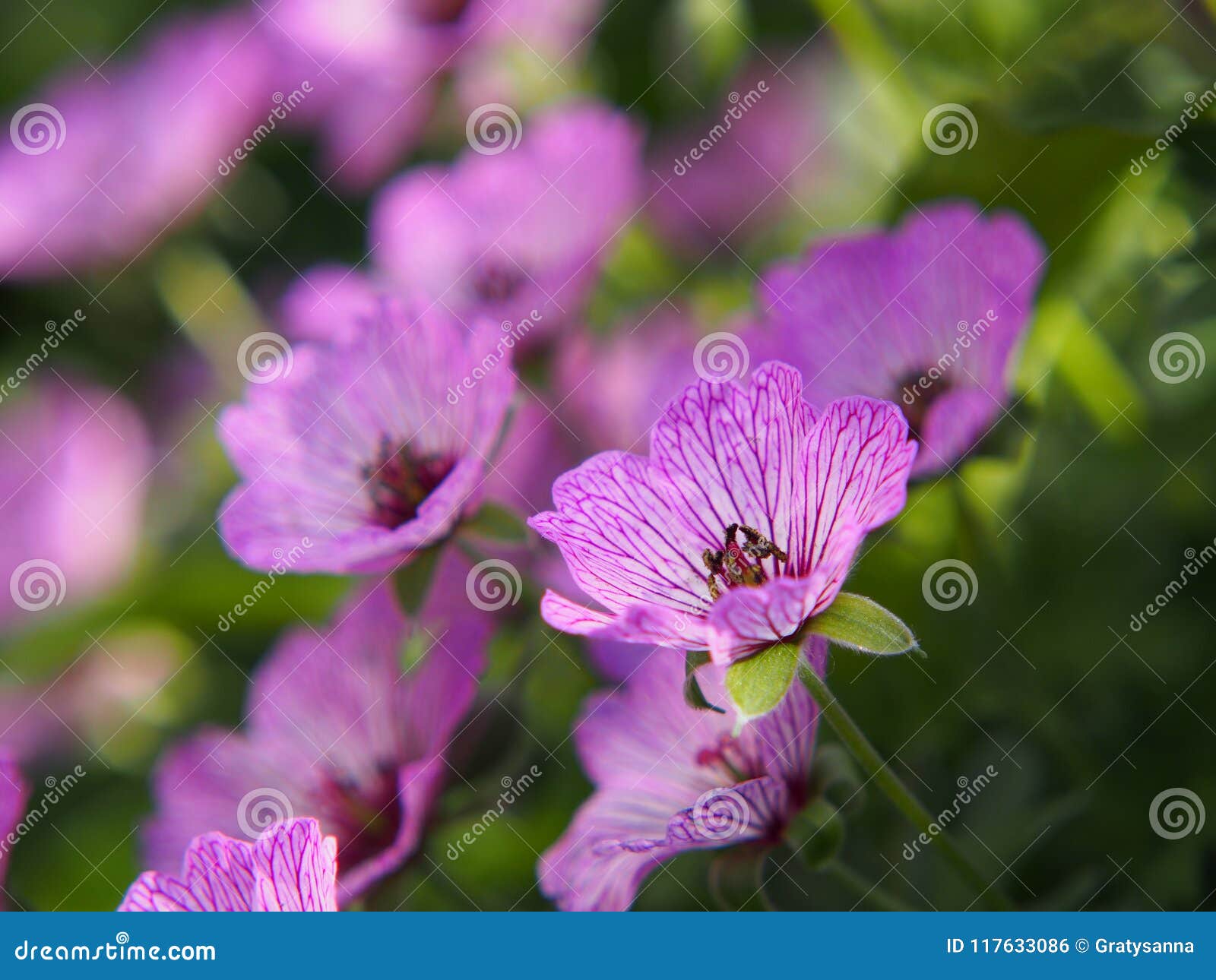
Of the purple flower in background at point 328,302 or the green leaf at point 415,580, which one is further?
the purple flower in background at point 328,302

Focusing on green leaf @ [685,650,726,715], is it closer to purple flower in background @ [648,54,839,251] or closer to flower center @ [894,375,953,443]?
→ flower center @ [894,375,953,443]

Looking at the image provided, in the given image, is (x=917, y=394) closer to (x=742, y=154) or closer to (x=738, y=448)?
(x=738, y=448)

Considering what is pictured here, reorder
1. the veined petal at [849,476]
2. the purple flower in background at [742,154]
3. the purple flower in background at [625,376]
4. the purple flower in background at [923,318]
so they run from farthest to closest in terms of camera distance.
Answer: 1. the purple flower in background at [742,154]
2. the purple flower in background at [625,376]
3. the purple flower in background at [923,318]
4. the veined petal at [849,476]

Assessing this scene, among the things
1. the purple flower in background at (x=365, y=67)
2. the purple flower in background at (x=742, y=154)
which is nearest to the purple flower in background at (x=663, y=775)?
the purple flower in background at (x=742, y=154)

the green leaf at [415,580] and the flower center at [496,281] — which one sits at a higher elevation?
the flower center at [496,281]

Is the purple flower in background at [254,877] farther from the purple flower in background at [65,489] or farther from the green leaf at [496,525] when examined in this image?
the purple flower in background at [65,489]
